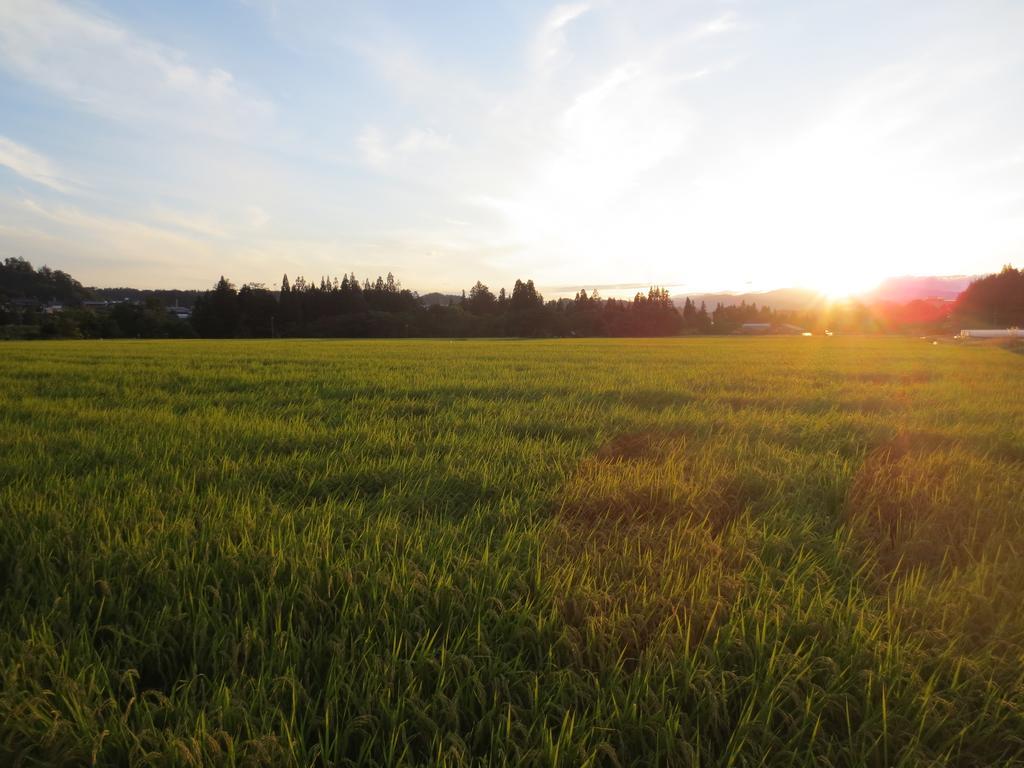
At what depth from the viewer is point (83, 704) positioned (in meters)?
1.36

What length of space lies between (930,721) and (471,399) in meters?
5.72

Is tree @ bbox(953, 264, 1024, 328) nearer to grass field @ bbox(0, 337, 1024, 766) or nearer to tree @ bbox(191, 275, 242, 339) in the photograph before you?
grass field @ bbox(0, 337, 1024, 766)

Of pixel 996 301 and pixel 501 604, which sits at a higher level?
pixel 996 301

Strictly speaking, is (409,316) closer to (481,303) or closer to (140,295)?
(481,303)

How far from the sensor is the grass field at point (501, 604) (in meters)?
1.33

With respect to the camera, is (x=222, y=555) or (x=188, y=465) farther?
(x=188, y=465)

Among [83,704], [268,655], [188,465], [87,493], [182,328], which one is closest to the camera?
[83,704]

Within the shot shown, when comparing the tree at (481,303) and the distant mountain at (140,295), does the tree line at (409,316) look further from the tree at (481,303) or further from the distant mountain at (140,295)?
the distant mountain at (140,295)

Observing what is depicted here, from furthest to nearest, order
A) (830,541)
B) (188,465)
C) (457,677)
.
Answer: (188,465) < (830,541) < (457,677)

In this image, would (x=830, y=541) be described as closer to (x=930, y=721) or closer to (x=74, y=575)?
(x=930, y=721)

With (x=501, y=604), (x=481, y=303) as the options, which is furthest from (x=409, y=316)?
(x=501, y=604)

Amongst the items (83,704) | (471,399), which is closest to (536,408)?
(471,399)

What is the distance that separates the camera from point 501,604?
5.85 feet

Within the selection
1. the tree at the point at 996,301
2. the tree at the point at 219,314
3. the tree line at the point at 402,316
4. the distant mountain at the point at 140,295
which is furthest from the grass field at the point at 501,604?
the distant mountain at the point at 140,295
